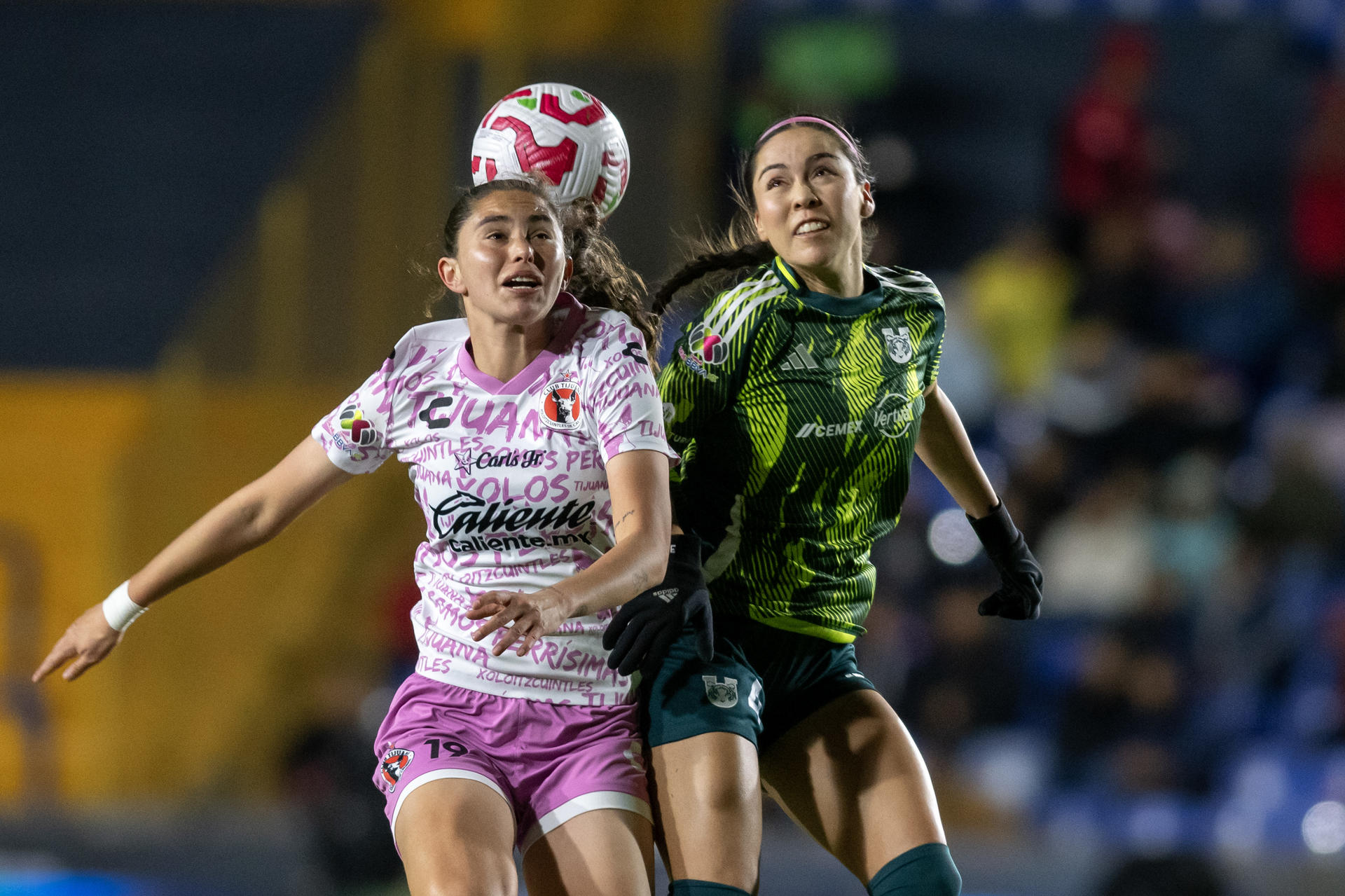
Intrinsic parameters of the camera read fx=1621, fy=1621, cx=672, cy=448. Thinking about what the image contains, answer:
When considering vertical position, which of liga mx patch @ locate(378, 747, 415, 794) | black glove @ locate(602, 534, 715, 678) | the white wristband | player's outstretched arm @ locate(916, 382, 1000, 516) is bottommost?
liga mx patch @ locate(378, 747, 415, 794)

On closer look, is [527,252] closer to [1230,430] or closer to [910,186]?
[1230,430]

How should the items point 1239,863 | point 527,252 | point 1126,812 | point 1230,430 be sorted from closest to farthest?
point 527,252 → point 1239,863 → point 1126,812 → point 1230,430

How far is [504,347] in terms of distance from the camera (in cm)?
292

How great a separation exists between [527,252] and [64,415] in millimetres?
5235

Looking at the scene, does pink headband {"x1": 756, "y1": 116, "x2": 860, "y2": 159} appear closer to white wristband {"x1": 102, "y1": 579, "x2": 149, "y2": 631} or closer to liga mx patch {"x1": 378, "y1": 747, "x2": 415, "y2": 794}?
liga mx patch {"x1": 378, "y1": 747, "x2": 415, "y2": 794}

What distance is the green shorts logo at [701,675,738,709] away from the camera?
291 cm

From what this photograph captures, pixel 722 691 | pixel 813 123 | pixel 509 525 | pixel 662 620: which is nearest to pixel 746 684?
pixel 722 691

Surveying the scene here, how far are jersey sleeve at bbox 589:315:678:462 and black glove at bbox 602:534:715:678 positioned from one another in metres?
0.21

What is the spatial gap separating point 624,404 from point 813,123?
75 centimetres

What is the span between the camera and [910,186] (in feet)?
28.1

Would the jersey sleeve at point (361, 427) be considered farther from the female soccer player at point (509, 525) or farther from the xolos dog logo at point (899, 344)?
the xolos dog logo at point (899, 344)

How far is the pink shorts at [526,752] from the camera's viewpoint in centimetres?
282

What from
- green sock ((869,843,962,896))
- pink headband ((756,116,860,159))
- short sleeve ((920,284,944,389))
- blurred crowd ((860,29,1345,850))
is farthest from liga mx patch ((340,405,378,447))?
blurred crowd ((860,29,1345,850))

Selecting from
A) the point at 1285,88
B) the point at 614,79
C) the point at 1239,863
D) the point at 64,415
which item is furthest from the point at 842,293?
the point at 1285,88
